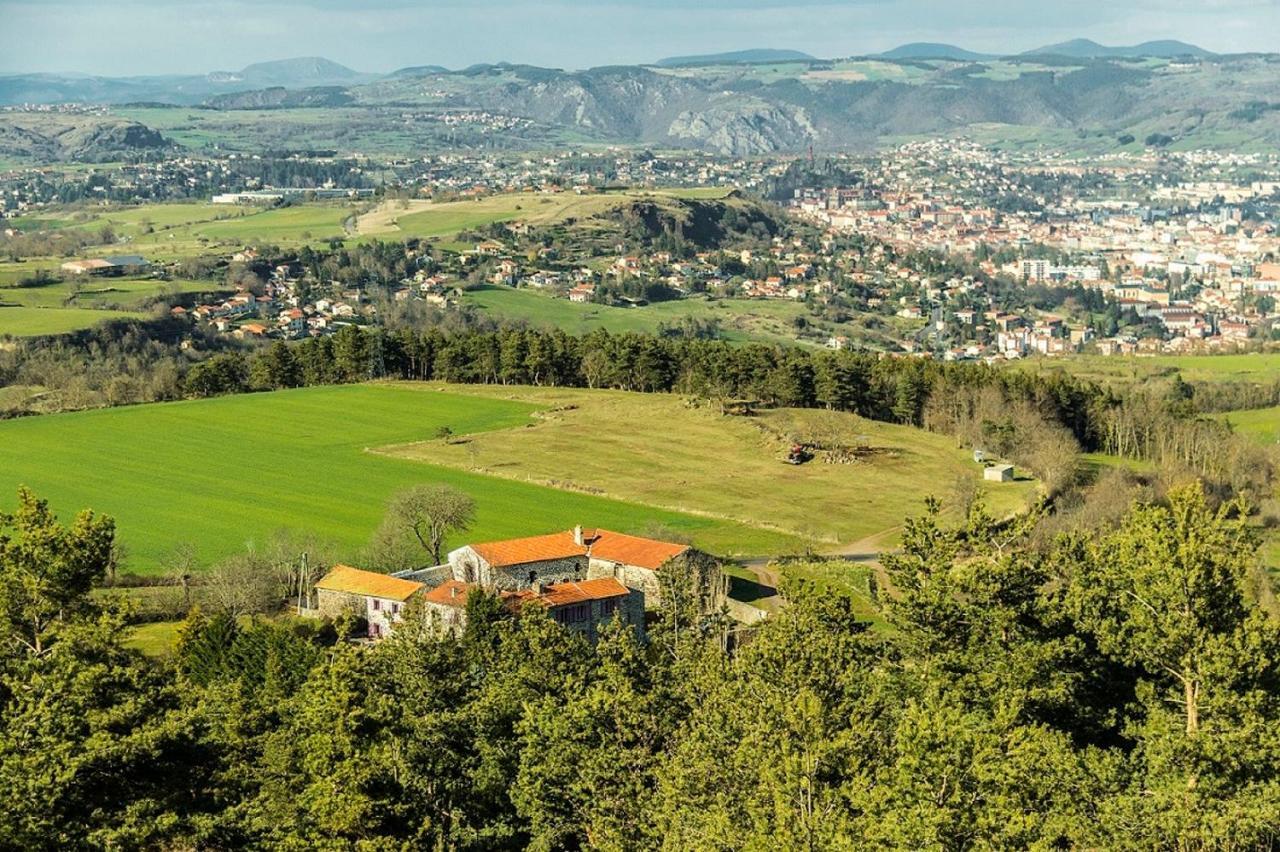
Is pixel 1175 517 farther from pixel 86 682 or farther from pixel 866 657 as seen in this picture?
pixel 86 682

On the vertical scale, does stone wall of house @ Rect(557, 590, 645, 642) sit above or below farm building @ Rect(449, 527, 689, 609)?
below

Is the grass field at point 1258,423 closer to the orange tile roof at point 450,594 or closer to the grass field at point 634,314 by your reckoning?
the grass field at point 634,314

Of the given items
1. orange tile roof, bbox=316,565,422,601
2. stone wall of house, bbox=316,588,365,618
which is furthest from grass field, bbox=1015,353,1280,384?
stone wall of house, bbox=316,588,365,618

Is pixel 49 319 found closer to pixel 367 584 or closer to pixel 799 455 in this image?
pixel 799 455

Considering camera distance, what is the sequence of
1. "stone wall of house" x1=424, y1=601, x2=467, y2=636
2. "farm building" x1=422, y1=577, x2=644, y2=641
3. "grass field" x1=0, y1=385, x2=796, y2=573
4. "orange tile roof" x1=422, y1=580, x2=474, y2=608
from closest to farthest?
1. "stone wall of house" x1=424, y1=601, x2=467, y2=636
2. "farm building" x1=422, y1=577, x2=644, y2=641
3. "orange tile roof" x1=422, y1=580, x2=474, y2=608
4. "grass field" x1=0, y1=385, x2=796, y2=573

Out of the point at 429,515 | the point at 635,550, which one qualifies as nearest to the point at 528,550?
the point at 635,550

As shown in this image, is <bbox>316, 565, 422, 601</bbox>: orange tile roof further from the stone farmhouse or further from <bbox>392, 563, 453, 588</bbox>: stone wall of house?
<bbox>392, 563, 453, 588</bbox>: stone wall of house

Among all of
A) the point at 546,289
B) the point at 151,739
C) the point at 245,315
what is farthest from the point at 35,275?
the point at 151,739
